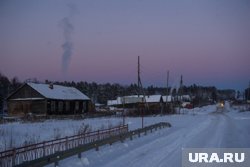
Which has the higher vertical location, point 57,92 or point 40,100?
point 57,92

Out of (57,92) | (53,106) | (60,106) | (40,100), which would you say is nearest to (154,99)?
(57,92)

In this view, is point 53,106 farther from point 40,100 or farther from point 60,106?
point 40,100

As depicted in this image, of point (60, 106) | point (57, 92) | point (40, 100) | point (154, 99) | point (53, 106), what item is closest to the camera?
point (40, 100)

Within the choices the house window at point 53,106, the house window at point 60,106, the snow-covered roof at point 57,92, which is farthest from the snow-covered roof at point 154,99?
the house window at point 53,106

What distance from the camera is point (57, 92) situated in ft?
246

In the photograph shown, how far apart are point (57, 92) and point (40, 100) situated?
527 centimetres

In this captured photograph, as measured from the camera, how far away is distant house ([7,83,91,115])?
2763 inches

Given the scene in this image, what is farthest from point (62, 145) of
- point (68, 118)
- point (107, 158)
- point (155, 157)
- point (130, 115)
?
point (130, 115)

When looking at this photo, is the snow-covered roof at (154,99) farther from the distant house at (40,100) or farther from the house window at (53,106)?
the house window at (53,106)

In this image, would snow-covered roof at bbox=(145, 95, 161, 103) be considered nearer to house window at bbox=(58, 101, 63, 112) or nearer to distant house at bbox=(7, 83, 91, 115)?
distant house at bbox=(7, 83, 91, 115)

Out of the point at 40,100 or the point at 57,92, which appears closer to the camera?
the point at 40,100

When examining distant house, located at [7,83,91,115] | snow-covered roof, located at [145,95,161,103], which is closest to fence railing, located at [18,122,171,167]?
distant house, located at [7,83,91,115]

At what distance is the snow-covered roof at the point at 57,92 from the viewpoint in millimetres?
71000

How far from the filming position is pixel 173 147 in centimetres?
2347
